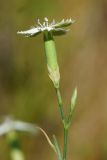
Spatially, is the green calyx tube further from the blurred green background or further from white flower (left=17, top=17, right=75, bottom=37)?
the blurred green background

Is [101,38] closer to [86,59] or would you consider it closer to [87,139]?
[86,59]

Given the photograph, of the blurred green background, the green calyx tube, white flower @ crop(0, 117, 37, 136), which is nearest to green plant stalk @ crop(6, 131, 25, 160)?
white flower @ crop(0, 117, 37, 136)

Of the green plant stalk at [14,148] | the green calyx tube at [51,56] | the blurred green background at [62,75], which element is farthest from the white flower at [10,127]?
the blurred green background at [62,75]

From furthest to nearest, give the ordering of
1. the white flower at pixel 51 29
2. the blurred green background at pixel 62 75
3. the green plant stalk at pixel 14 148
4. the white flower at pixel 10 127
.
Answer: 1. the blurred green background at pixel 62 75
2. the white flower at pixel 10 127
3. the green plant stalk at pixel 14 148
4. the white flower at pixel 51 29

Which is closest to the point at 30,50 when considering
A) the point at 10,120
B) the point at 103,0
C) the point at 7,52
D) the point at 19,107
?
the point at 7,52

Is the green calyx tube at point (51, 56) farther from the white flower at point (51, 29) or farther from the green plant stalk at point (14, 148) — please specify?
the green plant stalk at point (14, 148)

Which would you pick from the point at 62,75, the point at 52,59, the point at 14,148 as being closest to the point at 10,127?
the point at 14,148

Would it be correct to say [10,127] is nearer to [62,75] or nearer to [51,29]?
[51,29]
